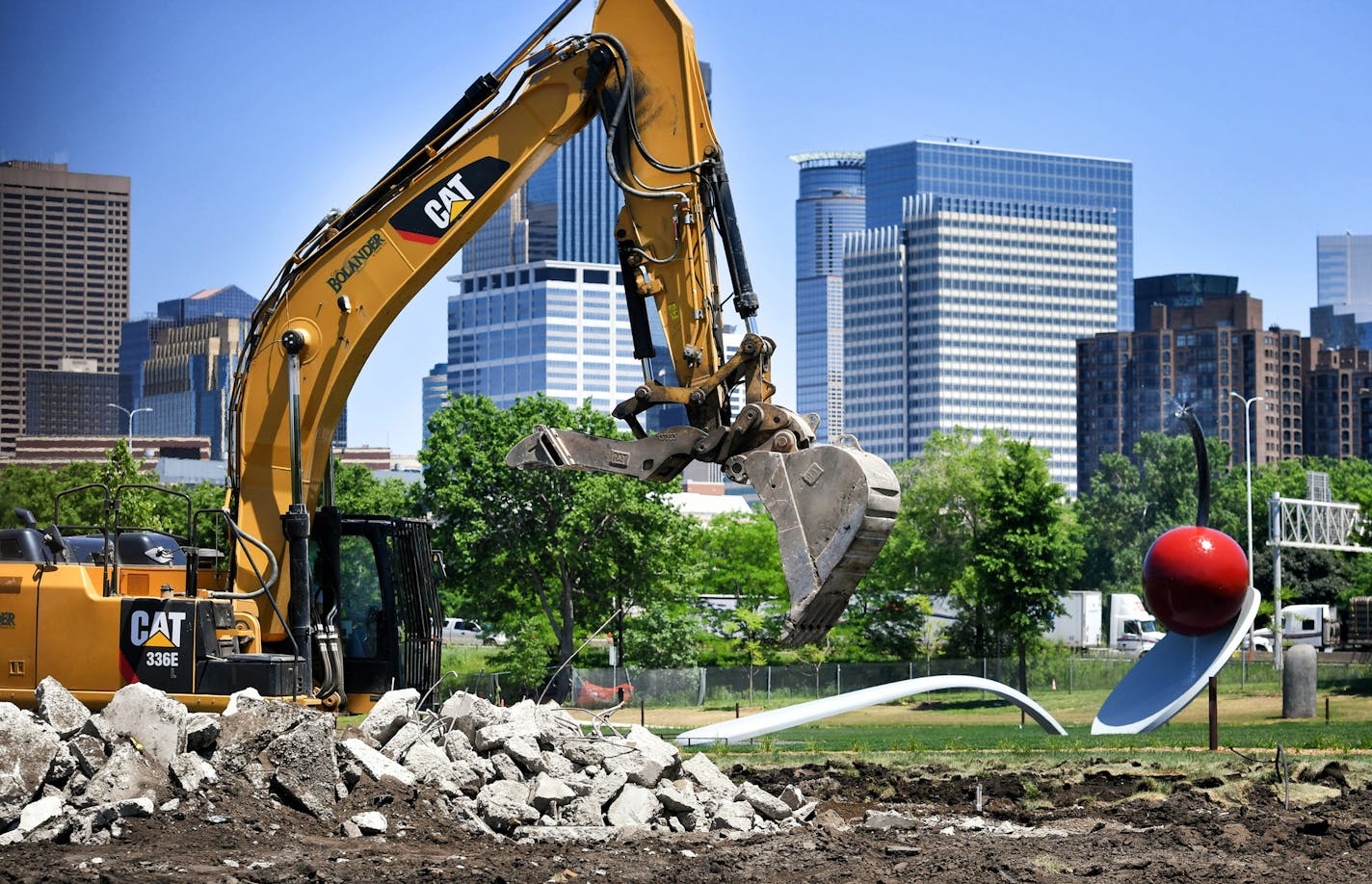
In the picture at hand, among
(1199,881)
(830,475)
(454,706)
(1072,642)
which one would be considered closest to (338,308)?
(454,706)

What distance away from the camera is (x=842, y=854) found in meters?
14.7

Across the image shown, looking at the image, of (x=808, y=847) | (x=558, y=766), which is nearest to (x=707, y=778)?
(x=558, y=766)

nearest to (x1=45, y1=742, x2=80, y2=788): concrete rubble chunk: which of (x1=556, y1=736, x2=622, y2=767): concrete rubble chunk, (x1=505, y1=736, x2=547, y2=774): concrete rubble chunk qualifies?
(x1=505, y1=736, x2=547, y2=774): concrete rubble chunk

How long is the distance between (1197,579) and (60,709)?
63.6 feet

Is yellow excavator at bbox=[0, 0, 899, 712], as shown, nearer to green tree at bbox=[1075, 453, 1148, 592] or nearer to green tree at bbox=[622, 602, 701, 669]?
green tree at bbox=[622, 602, 701, 669]

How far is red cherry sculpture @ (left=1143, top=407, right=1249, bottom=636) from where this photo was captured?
28.8 meters

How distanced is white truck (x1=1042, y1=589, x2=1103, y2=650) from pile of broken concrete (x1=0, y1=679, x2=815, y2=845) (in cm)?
8223

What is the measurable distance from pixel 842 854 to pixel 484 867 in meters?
3.07

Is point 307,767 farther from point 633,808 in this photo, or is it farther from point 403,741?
point 633,808

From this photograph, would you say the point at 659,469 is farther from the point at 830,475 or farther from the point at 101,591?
the point at 101,591

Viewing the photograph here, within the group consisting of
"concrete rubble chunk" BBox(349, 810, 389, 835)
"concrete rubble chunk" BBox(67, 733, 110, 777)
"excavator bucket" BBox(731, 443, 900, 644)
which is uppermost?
"excavator bucket" BBox(731, 443, 900, 644)

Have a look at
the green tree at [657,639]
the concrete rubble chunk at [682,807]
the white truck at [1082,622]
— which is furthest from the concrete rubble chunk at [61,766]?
the white truck at [1082,622]

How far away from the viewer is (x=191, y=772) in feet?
48.1

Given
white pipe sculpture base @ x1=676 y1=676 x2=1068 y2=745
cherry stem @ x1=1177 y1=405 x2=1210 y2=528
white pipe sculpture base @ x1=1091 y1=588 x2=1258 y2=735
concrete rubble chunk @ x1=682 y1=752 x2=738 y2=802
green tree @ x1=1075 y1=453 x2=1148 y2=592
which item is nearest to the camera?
concrete rubble chunk @ x1=682 y1=752 x2=738 y2=802
